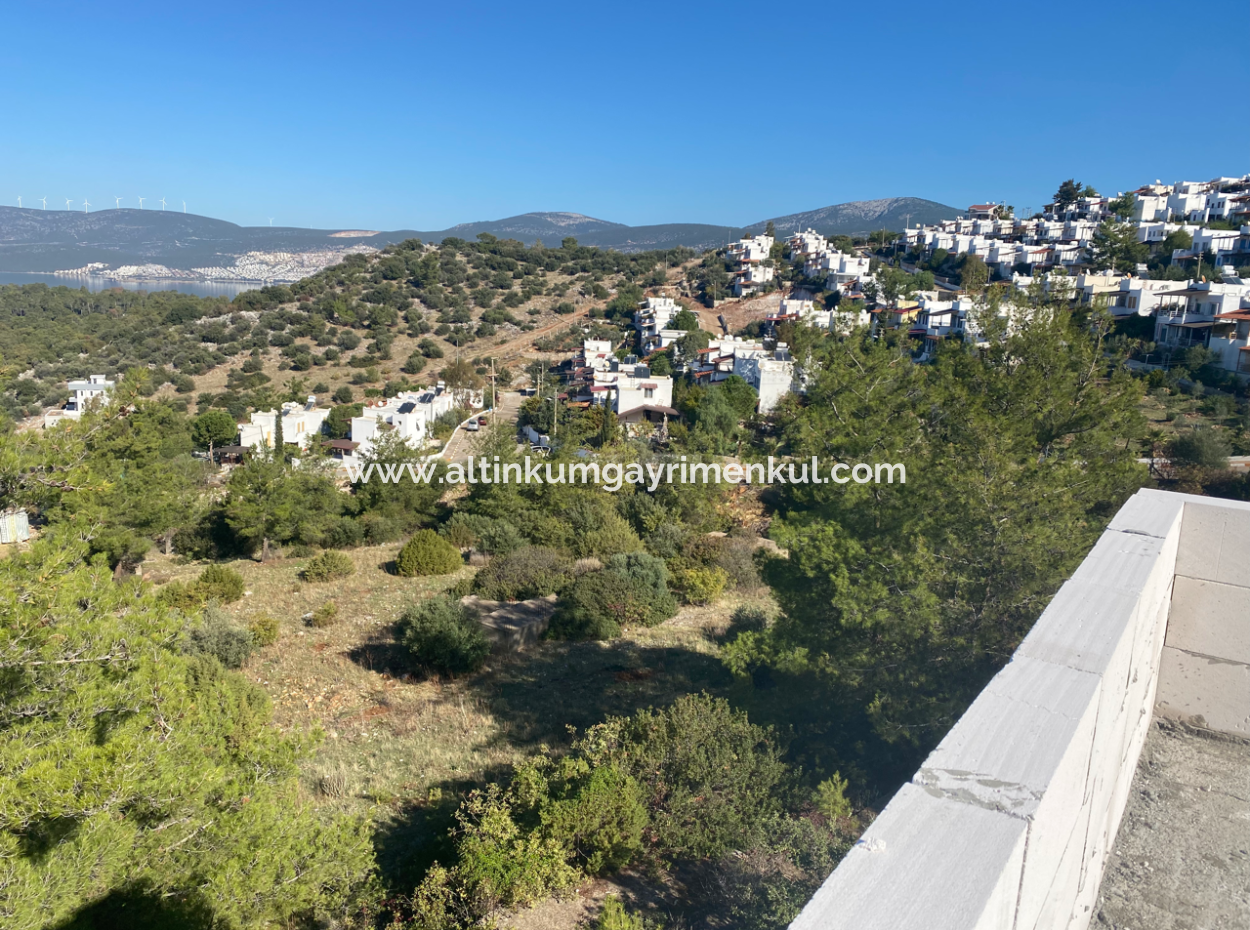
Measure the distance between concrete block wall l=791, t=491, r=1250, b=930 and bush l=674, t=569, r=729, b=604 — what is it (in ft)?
40.4

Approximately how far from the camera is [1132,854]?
2883 mm

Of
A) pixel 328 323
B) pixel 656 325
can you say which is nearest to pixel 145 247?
pixel 328 323

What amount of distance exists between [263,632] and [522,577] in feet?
16.3

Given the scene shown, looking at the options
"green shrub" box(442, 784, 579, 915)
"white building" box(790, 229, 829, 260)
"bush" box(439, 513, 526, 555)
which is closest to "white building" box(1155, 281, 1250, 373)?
"white building" box(790, 229, 829, 260)

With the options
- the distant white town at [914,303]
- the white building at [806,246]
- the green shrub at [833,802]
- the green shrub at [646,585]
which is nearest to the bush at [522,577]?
the green shrub at [646,585]

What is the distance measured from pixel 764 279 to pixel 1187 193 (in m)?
43.5

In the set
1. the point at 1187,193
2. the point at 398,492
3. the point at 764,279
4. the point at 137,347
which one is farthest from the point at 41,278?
the point at 1187,193

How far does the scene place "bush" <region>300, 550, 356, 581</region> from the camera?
17.5m

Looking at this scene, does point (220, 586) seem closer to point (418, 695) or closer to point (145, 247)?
point (418, 695)

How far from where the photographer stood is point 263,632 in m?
13.4

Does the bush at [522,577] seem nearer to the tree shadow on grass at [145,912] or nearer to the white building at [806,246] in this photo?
the tree shadow on grass at [145,912]

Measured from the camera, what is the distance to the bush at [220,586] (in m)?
15.5

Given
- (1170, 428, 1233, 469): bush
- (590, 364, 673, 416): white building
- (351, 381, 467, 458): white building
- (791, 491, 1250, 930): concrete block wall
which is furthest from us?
(590, 364, 673, 416): white building

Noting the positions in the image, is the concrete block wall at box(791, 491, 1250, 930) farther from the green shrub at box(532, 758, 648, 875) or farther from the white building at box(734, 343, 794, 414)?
the white building at box(734, 343, 794, 414)
